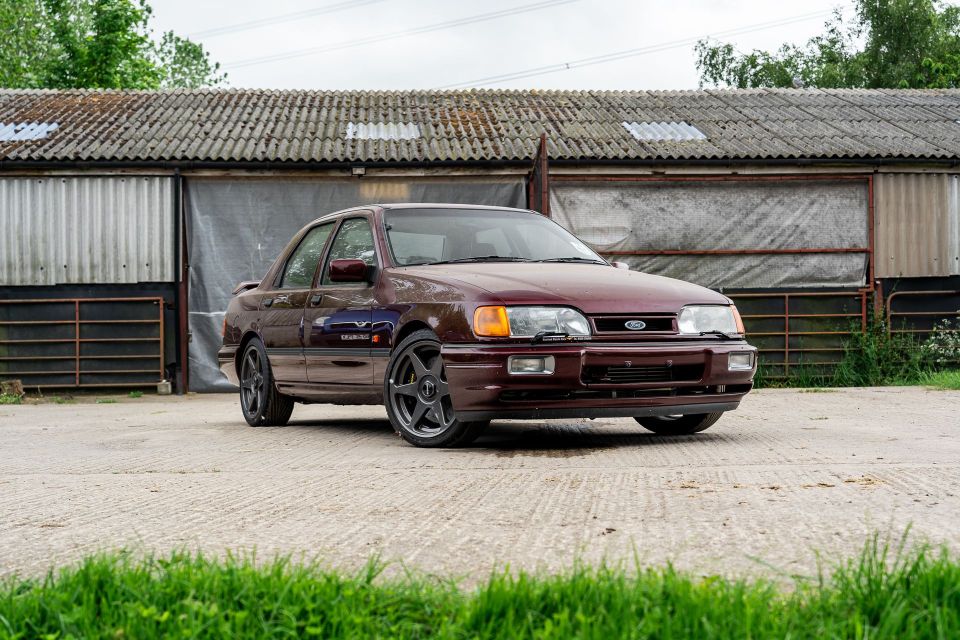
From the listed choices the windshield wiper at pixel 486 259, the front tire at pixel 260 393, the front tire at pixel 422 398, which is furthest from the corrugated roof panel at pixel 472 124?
the front tire at pixel 422 398

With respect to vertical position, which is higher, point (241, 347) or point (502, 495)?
point (241, 347)

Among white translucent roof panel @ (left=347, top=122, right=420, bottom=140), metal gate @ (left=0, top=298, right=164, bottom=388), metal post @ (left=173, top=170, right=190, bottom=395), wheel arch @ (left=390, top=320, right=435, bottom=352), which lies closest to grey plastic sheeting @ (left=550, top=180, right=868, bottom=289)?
white translucent roof panel @ (left=347, top=122, right=420, bottom=140)

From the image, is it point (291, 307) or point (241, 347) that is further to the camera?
point (241, 347)

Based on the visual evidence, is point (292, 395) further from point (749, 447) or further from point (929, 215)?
point (929, 215)

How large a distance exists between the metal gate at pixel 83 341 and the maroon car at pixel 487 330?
945 centimetres

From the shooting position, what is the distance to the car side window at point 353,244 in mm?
7613

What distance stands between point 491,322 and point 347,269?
1432mm

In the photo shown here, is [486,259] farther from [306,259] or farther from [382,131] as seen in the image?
[382,131]

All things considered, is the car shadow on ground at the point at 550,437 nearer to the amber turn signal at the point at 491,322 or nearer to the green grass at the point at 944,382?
the amber turn signal at the point at 491,322

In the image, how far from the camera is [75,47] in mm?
34500

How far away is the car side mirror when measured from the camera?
284 inches

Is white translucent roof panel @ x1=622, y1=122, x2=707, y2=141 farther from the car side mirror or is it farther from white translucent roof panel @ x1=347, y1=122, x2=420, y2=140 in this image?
the car side mirror

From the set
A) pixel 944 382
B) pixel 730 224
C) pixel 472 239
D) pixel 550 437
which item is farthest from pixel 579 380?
pixel 730 224

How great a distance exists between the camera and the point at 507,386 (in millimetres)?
6102
